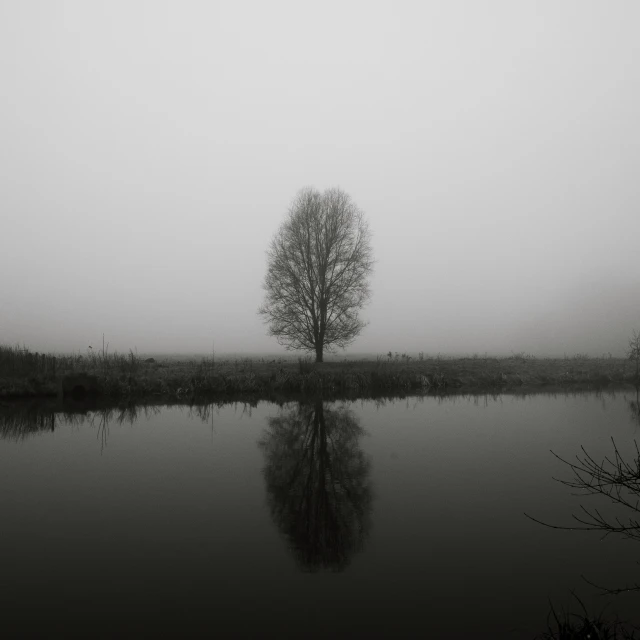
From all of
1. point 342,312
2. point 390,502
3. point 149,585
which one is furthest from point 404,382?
point 149,585

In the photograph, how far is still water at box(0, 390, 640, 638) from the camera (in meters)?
3.43

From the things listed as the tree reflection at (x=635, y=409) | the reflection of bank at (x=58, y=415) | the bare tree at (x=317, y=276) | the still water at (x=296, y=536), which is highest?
the bare tree at (x=317, y=276)

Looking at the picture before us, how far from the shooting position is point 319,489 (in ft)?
20.7

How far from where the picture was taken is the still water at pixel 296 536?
343cm

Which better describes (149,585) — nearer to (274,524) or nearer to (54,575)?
(54,575)

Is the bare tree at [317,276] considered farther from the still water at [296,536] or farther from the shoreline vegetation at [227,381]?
the still water at [296,536]

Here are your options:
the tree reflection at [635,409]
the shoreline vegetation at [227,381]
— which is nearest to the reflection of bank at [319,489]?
the shoreline vegetation at [227,381]

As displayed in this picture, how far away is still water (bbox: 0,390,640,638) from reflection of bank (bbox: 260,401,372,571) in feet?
0.12

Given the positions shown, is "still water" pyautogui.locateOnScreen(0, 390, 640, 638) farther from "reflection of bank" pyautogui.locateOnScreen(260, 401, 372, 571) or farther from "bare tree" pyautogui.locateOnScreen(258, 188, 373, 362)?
"bare tree" pyautogui.locateOnScreen(258, 188, 373, 362)

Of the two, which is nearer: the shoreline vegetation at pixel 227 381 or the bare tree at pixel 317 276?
the shoreline vegetation at pixel 227 381

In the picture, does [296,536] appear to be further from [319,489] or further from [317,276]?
[317,276]

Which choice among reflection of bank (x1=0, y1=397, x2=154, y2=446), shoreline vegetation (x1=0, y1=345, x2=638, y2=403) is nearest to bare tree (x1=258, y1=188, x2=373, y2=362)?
shoreline vegetation (x1=0, y1=345, x2=638, y2=403)

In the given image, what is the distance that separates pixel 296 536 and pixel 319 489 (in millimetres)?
1537

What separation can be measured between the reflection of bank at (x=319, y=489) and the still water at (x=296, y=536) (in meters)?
0.04
